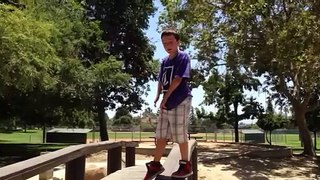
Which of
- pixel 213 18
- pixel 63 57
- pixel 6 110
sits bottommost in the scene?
pixel 6 110

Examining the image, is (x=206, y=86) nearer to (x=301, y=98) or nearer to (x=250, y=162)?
(x=301, y=98)

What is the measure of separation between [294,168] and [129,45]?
1826 centimetres

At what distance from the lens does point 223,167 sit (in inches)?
755

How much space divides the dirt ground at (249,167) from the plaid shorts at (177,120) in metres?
12.0

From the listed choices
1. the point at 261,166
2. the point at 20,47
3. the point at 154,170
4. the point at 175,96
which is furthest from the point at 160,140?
the point at 261,166

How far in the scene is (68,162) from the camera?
15.3 ft

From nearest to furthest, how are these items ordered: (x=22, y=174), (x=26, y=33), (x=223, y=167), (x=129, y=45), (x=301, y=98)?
(x=22, y=174)
(x=26, y=33)
(x=223, y=167)
(x=301, y=98)
(x=129, y=45)

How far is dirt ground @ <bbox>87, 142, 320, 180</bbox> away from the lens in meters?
18.0

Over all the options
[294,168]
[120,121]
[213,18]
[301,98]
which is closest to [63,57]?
[213,18]

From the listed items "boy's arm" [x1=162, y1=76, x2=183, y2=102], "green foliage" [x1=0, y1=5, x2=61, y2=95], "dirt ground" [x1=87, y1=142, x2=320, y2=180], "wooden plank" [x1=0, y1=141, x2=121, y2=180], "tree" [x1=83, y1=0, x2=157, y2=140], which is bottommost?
"dirt ground" [x1=87, y1=142, x2=320, y2=180]

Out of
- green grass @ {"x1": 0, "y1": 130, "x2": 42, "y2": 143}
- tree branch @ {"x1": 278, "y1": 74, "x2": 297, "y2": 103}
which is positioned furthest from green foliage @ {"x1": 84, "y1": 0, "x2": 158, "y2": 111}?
green grass @ {"x1": 0, "y1": 130, "x2": 42, "y2": 143}

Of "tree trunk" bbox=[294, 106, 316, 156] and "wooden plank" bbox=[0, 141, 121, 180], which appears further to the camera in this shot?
"tree trunk" bbox=[294, 106, 316, 156]

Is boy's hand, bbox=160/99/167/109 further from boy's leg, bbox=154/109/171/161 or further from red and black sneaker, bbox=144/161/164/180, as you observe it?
red and black sneaker, bbox=144/161/164/180

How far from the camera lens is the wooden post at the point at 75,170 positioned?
190 inches
